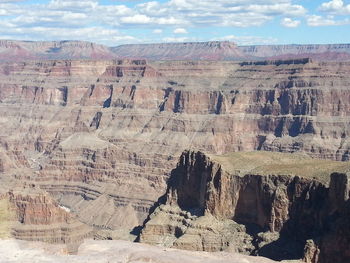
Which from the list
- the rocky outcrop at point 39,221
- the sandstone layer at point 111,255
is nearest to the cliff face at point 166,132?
the rocky outcrop at point 39,221

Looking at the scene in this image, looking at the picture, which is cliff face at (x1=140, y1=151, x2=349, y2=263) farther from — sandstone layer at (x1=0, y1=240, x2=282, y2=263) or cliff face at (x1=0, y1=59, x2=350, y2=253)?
cliff face at (x1=0, y1=59, x2=350, y2=253)

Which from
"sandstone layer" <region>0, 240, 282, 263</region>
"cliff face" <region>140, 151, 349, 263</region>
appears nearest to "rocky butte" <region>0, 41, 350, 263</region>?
"cliff face" <region>140, 151, 349, 263</region>

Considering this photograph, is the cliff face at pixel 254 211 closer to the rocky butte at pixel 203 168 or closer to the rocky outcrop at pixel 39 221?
the rocky butte at pixel 203 168

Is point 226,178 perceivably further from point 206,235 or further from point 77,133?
point 77,133

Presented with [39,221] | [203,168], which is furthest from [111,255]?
[39,221]

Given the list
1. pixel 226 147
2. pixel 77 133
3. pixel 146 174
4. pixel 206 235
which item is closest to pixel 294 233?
pixel 206 235

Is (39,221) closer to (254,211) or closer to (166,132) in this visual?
(254,211)
